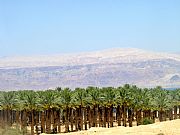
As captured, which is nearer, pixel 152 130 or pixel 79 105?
pixel 152 130

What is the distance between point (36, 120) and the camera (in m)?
114

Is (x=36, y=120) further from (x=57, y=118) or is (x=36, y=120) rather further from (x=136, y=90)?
(x=136, y=90)

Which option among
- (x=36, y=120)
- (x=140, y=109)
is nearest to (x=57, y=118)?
(x=36, y=120)

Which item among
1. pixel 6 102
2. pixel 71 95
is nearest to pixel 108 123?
pixel 71 95

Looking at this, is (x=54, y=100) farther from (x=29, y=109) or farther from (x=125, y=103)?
(x=125, y=103)

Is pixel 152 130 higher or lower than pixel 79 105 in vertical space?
higher

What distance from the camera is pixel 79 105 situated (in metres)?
112

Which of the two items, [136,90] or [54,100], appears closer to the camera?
[54,100]

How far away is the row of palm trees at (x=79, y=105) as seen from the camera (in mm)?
107494

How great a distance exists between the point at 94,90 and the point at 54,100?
11.4 m

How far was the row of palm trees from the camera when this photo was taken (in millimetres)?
107494

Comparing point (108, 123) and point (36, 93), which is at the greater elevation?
point (36, 93)

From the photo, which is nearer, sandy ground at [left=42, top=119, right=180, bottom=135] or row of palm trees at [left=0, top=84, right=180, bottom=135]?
sandy ground at [left=42, top=119, right=180, bottom=135]

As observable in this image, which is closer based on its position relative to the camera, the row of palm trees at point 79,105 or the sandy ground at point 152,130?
the sandy ground at point 152,130
